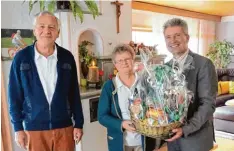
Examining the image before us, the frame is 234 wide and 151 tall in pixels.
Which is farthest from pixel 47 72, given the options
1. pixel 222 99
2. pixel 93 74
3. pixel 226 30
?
pixel 226 30

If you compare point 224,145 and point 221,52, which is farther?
point 221,52

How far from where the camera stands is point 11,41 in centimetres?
214

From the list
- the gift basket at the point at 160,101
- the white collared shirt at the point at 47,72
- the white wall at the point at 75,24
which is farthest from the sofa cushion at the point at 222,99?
the white collared shirt at the point at 47,72

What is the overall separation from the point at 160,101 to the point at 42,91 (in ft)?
2.30

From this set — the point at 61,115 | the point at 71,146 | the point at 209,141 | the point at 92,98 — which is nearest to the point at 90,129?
the point at 92,98

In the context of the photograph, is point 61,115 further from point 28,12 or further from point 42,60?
point 28,12

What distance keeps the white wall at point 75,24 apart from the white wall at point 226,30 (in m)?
4.89

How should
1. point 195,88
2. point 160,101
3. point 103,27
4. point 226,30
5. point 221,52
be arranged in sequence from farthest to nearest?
point 226,30 < point 221,52 < point 103,27 < point 195,88 < point 160,101

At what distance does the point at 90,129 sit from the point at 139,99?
1.39 meters

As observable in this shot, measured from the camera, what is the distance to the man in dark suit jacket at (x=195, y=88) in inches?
49.2

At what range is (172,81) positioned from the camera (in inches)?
44.4

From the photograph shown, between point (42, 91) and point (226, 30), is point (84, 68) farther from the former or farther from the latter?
point (226, 30)

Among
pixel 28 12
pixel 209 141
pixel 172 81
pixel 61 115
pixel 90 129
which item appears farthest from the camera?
pixel 90 129

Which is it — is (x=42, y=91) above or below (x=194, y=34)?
below
